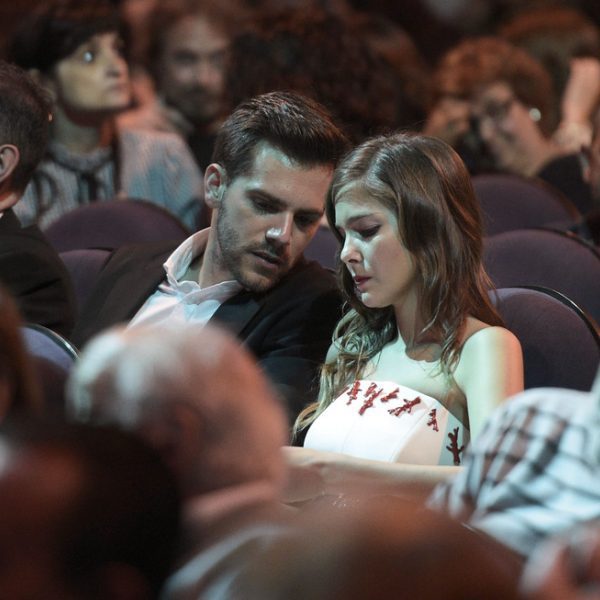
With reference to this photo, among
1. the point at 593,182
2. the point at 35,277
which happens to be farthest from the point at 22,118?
the point at 593,182

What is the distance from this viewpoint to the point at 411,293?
7.43 ft

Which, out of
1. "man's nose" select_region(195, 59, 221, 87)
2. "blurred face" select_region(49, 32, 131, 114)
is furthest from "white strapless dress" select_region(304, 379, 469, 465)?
"man's nose" select_region(195, 59, 221, 87)

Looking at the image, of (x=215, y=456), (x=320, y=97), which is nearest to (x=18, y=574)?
(x=215, y=456)

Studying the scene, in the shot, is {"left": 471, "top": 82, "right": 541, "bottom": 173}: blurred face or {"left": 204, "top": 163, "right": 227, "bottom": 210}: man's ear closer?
{"left": 204, "top": 163, "right": 227, "bottom": 210}: man's ear

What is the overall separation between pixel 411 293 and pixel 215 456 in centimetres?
115

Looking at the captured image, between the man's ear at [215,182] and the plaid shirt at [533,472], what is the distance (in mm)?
1209

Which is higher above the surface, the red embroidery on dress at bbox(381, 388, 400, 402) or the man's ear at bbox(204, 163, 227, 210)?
the man's ear at bbox(204, 163, 227, 210)

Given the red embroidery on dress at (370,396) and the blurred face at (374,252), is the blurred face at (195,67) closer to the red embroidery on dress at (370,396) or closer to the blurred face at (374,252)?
the blurred face at (374,252)

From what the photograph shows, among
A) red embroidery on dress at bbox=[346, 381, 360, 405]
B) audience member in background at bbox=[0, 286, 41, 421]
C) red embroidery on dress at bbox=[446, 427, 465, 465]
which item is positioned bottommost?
red embroidery on dress at bbox=[446, 427, 465, 465]

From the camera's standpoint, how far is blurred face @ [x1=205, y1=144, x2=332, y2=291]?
8.12 ft

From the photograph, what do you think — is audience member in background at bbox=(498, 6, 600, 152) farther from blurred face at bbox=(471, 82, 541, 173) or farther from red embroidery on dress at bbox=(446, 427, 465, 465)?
red embroidery on dress at bbox=(446, 427, 465, 465)

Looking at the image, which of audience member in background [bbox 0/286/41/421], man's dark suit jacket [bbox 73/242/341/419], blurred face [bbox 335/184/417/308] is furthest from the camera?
man's dark suit jacket [bbox 73/242/341/419]

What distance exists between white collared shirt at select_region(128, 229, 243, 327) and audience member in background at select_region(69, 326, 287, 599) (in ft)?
4.42

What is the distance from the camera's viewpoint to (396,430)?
2121 mm
